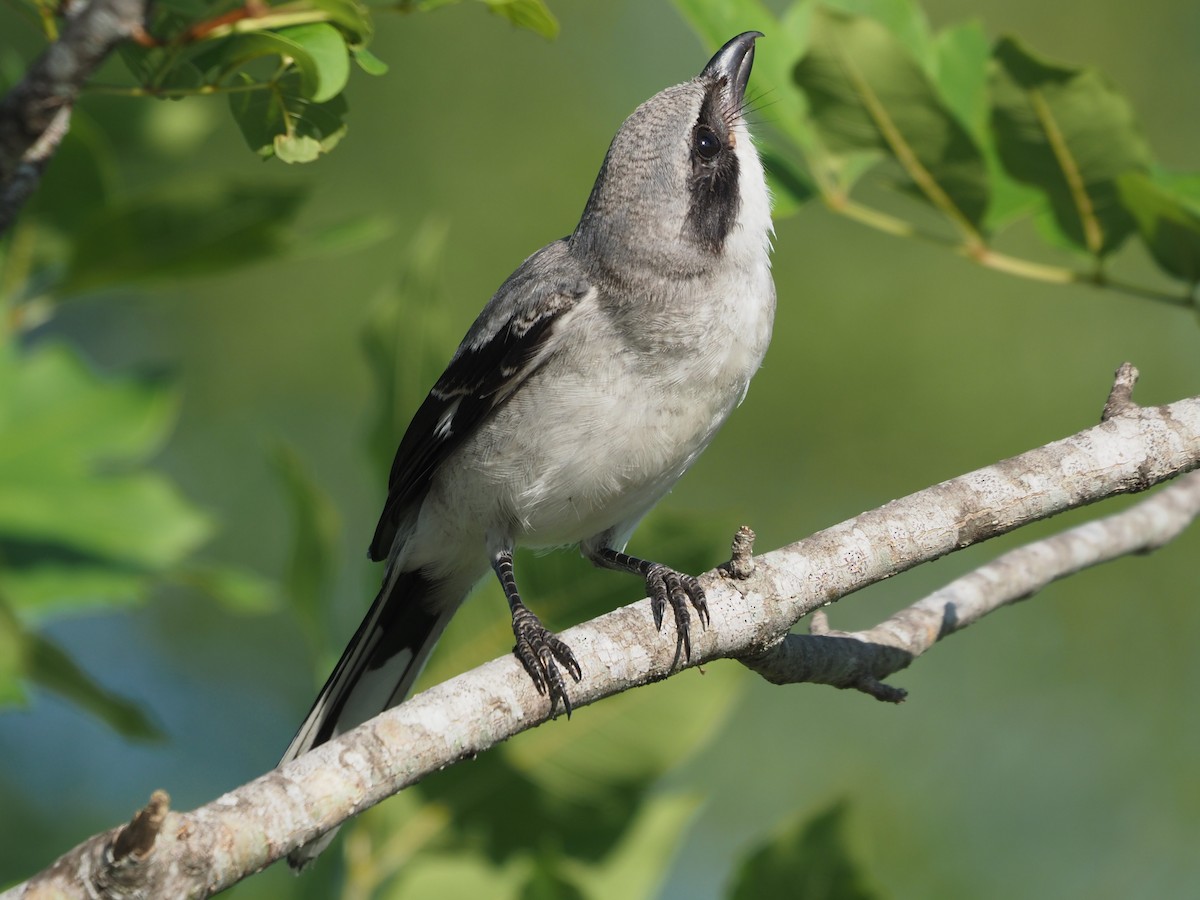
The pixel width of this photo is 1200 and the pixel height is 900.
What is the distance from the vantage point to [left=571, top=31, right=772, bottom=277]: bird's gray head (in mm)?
3883

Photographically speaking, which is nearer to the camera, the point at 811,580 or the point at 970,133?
the point at 811,580

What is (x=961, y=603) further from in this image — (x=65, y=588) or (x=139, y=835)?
(x=65, y=588)

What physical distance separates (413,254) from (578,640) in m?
1.12

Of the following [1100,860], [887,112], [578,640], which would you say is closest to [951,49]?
[887,112]

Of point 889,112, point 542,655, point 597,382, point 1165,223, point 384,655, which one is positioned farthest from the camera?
point 384,655

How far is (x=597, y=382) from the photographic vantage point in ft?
12.1

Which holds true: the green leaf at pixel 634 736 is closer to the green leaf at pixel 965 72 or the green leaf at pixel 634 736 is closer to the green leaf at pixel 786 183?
the green leaf at pixel 786 183

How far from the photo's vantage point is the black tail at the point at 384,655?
3947 millimetres

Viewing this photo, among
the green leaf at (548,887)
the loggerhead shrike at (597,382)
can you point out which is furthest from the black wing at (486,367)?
the green leaf at (548,887)

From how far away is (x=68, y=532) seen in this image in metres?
3.32

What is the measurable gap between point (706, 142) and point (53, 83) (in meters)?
2.46

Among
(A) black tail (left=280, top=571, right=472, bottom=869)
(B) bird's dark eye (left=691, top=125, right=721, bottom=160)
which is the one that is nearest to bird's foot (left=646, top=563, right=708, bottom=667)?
(A) black tail (left=280, top=571, right=472, bottom=869)

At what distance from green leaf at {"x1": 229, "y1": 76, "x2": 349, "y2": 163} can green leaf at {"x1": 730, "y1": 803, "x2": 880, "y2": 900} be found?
5.57 ft

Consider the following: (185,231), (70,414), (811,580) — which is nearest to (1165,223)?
(811,580)
